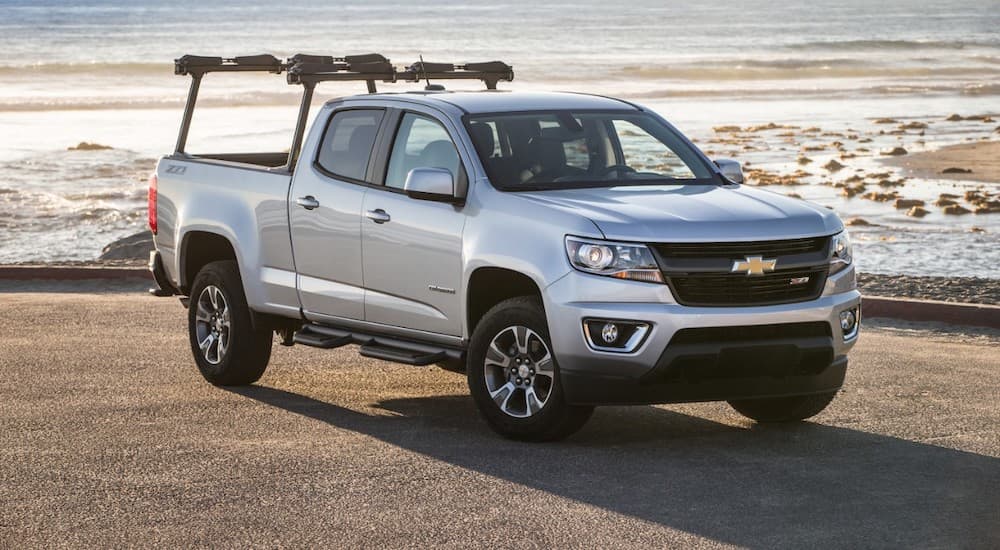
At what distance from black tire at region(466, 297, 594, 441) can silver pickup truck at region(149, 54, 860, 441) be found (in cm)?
1

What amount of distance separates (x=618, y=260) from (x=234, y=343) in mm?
3308

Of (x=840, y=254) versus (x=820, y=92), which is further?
(x=820, y=92)

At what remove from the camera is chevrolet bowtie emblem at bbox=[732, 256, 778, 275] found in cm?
786

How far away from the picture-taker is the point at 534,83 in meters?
61.5

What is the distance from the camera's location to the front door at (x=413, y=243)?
28.5ft

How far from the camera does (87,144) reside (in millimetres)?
31234

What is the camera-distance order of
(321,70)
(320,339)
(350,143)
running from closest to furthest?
1. (350,143)
2. (320,339)
3. (321,70)

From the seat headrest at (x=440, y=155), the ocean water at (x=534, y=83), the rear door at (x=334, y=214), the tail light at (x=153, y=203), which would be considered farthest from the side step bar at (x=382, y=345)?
the ocean water at (x=534, y=83)

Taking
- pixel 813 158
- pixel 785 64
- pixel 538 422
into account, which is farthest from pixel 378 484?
pixel 785 64

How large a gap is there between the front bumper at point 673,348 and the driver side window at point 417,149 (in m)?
1.37

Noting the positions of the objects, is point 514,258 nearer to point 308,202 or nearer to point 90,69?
point 308,202

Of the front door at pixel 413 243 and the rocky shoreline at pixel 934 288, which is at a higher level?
the front door at pixel 413 243

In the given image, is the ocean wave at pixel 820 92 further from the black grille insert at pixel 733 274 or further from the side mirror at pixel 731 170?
the black grille insert at pixel 733 274

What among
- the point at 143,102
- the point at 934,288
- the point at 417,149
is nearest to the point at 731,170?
the point at 417,149
